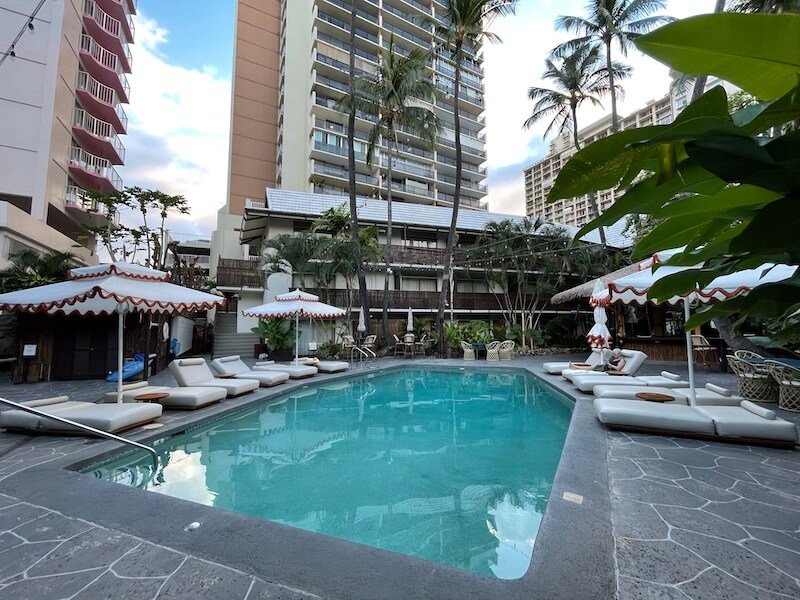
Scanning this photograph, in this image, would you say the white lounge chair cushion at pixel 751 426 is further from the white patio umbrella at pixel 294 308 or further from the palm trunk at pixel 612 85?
the palm trunk at pixel 612 85

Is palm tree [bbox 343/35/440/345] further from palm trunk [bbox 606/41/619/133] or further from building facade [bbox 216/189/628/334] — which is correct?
palm trunk [bbox 606/41/619/133]

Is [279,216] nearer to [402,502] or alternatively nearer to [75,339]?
[75,339]

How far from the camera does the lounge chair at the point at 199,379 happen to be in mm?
7727

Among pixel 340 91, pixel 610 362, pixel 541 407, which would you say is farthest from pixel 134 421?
pixel 340 91

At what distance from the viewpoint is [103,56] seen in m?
23.6

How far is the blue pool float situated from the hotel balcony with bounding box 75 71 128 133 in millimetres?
19697

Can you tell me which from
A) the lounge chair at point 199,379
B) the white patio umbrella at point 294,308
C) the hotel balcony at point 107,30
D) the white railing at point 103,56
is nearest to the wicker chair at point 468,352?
the white patio umbrella at point 294,308

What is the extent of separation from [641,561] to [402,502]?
87.5 inches

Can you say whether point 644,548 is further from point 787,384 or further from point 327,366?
point 327,366

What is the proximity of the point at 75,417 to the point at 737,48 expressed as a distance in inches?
277

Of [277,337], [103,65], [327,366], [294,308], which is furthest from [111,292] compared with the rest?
[103,65]

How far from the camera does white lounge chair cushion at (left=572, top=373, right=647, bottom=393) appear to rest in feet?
A: 24.9

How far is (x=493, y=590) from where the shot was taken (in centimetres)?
213

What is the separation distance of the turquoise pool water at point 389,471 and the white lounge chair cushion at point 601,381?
487 millimetres
